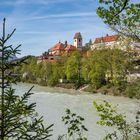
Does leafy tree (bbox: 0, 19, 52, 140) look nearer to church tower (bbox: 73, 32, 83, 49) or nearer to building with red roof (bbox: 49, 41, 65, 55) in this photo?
building with red roof (bbox: 49, 41, 65, 55)

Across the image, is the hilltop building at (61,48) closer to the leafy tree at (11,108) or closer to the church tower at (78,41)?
the church tower at (78,41)

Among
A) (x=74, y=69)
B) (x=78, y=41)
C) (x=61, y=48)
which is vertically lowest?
(x=74, y=69)

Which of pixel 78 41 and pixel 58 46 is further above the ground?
pixel 78 41

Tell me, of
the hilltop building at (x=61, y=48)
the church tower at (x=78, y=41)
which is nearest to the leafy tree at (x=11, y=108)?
the hilltop building at (x=61, y=48)

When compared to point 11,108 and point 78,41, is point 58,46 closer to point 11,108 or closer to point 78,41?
point 78,41

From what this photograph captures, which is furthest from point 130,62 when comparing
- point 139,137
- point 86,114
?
point 86,114

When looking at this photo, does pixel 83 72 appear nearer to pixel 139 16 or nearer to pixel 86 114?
pixel 86 114

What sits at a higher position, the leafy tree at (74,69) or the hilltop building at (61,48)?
the hilltop building at (61,48)

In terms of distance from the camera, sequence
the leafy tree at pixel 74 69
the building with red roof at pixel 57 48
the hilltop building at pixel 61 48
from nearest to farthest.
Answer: the leafy tree at pixel 74 69 → the hilltop building at pixel 61 48 → the building with red roof at pixel 57 48

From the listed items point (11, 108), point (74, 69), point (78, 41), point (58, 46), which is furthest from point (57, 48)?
point (11, 108)

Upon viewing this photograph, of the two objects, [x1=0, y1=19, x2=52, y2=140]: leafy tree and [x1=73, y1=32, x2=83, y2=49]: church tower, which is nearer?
[x1=0, y1=19, x2=52, y2=140]: leafy tree

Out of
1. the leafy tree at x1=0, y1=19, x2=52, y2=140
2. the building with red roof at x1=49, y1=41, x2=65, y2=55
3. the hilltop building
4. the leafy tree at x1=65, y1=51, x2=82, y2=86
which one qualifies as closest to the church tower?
the hilltop building

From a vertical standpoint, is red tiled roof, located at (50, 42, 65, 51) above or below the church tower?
below

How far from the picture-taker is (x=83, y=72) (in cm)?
4116
